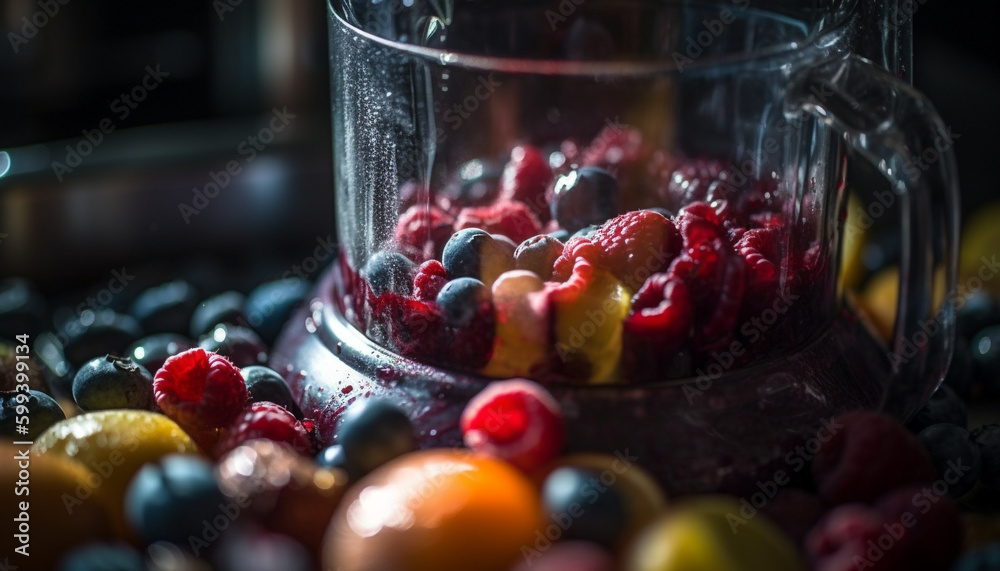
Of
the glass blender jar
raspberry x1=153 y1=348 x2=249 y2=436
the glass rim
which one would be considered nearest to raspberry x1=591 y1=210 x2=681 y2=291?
the glass blender jar

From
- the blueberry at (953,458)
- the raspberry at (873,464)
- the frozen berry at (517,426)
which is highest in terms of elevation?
the frozen berry at (517,426)

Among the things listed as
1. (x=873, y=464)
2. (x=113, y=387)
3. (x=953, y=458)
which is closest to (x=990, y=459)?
(x=953, y=458)

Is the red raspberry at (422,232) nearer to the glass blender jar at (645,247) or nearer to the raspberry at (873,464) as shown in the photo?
the glass blender jar at (645,247)

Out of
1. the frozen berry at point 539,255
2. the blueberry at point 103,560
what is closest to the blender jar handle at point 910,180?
the frozen berry at point 539,255

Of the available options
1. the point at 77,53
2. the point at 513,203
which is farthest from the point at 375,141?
the point at 77,53

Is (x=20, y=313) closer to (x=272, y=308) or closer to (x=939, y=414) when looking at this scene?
(x=272, y=308)

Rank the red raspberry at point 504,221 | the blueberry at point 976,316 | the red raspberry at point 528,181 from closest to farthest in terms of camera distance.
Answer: the red raspberry at point 504,221 → the red raspberry at point 528,181 → the blueberry at point 976,316
